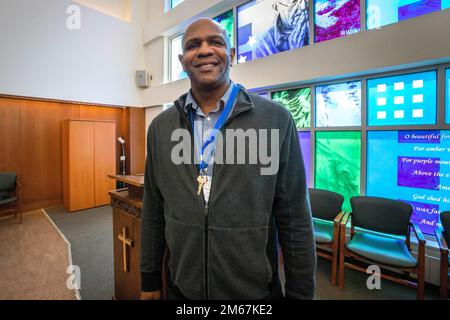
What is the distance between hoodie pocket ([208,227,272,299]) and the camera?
2.64ft

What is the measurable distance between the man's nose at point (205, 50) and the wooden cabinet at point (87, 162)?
469cm

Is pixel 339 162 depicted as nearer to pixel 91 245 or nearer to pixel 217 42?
pixel 217 42

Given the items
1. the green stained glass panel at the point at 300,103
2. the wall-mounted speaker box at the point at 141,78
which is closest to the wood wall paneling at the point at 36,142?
the wall-mounted speaker box at the point at 141,78

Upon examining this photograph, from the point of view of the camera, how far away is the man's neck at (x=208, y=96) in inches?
36.9

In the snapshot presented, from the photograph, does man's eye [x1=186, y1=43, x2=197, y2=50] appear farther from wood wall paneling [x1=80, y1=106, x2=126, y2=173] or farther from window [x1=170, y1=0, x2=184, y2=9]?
window [x1=170, y1=0, x2=184, y2=9]

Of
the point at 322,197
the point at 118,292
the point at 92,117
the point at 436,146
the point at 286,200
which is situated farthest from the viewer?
the point at 92,117

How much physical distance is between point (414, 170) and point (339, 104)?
1174 mm

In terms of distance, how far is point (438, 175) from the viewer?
2.35m

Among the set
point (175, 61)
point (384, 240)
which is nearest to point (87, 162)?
point (175, 61)

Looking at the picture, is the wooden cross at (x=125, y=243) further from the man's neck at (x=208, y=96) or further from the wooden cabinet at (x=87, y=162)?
the wooden cabinet at (x=87, y=162)

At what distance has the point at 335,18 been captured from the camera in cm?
296

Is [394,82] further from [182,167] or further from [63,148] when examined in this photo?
[63,148]

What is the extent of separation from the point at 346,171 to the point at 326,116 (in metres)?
0.82
